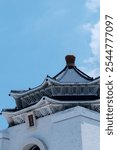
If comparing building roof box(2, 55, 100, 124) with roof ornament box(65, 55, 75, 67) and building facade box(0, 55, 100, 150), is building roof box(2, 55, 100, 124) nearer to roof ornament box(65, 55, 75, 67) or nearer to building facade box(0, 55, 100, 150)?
building facade box(0, 55, 100, 150)

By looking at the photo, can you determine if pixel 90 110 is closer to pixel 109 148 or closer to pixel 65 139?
pixel 65 139

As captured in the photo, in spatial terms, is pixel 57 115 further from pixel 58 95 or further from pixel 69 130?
pixel 58 95

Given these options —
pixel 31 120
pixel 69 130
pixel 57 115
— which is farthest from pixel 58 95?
pixel 69 130

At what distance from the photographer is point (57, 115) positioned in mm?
14547

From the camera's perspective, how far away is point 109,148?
32.5 ft

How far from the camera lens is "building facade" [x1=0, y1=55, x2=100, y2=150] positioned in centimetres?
1395

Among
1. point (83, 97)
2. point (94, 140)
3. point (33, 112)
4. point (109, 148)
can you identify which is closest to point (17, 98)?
point (33, 112)

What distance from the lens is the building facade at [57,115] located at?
1395cm

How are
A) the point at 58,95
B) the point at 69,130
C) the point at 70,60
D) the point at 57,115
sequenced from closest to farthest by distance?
the point at 69,130 < the point at 57,115 < the point at 58,95 < the point at 70,60

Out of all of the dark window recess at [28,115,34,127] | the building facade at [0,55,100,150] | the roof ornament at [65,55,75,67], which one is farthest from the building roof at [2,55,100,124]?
the roof ornament at [65,55,75,67]

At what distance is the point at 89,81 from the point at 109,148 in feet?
19.8

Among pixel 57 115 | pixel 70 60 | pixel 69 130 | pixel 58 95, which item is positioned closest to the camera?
pixel 69 130

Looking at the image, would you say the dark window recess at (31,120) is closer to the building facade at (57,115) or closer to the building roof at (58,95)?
the building facade at (57,115)

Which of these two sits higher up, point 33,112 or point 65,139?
point 33,112
